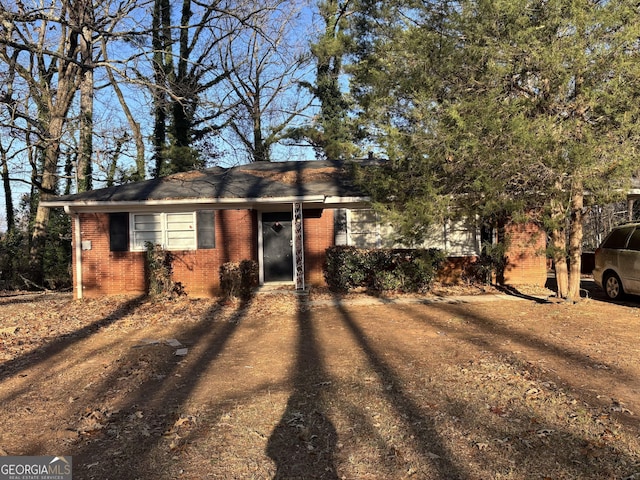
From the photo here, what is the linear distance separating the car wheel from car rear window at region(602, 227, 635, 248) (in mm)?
635

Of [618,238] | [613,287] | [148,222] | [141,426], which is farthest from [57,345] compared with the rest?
[618,238]

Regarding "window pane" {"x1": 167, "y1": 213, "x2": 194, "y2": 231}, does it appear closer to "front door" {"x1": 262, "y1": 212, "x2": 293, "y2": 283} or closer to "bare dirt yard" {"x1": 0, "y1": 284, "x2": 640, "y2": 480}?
"front door" {"x1": 262, "y1": 212, "x2": 293, "y2": 283}

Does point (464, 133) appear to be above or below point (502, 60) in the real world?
below

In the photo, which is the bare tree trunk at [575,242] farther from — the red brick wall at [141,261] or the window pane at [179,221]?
the window pane at [179,221]

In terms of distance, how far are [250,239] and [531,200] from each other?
261 inches

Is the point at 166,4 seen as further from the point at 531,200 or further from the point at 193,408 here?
the point at 193,408

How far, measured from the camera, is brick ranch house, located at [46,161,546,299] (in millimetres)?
11195

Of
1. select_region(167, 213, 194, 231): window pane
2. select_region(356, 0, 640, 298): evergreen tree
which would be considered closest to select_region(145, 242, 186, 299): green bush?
select_region(167, 213, 194, 231): window pane

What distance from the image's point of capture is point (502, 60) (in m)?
7.50

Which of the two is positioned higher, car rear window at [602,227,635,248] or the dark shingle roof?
the dark shingle roof

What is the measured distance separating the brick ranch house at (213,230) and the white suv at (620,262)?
4.91 ft

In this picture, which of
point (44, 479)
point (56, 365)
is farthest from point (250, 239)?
point (44, 479)

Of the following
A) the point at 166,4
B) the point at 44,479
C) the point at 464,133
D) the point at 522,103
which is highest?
the point at 166,4

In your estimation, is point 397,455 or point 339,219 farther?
point 339,219
